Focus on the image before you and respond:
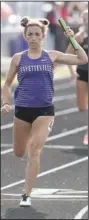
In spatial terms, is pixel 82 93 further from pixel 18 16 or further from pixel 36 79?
pixel 18 16

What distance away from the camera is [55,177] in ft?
29.0

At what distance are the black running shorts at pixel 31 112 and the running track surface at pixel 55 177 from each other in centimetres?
101

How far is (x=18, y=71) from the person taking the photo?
22.5 ft

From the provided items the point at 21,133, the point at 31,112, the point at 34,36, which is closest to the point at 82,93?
the point at 21,133

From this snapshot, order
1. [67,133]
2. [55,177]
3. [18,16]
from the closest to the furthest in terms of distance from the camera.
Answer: [55,177]
[67,133]
[18,16]

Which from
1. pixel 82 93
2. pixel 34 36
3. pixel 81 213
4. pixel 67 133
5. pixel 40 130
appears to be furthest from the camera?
pixel 67 133

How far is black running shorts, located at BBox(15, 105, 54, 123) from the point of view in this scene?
6.93 meters

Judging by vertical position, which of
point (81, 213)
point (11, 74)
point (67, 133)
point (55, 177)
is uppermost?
point (11, 74)

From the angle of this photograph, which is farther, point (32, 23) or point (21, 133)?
point (21, 133)

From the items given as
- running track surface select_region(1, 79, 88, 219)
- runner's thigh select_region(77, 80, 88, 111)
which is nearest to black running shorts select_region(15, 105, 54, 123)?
running track surface select_region(1, 79, 88, 219)

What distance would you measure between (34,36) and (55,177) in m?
2.72

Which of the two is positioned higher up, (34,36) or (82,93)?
(34,36)

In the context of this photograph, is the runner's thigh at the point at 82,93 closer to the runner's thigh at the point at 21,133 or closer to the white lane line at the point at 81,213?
the runner's thigh at the point at 21,133

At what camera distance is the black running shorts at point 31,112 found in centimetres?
693
